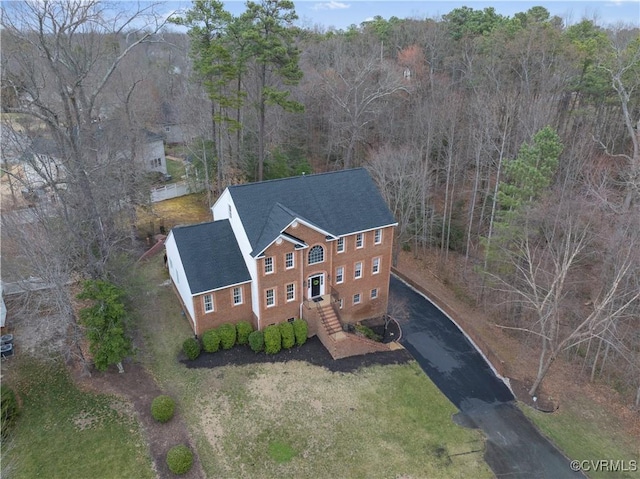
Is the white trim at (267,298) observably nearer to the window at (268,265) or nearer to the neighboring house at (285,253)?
the neighboring house at (285,253)

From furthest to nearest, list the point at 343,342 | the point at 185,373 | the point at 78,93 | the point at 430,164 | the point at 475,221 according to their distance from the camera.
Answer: the point at 430,164 → the point at 475,221 → the point at 78,93 → the point at 343,342 → the point at 185,373

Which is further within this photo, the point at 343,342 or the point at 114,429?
the point at 343,342

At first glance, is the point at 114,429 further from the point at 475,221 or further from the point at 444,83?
the point at 444,83

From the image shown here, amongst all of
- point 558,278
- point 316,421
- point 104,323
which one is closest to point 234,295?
point 104,323

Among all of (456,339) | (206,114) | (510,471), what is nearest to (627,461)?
(510,471)

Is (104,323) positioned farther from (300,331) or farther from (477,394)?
(477,394)

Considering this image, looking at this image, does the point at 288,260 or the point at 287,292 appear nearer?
the point at 288,260
